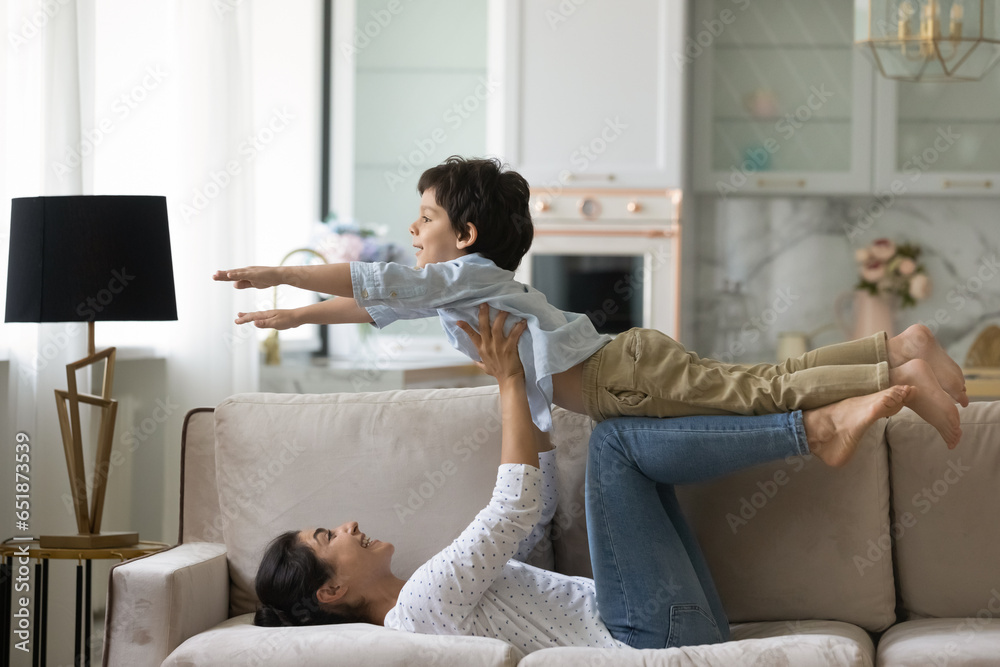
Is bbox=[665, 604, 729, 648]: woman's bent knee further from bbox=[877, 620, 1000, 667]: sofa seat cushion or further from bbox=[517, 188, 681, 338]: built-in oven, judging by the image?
bbox=[517, 188, 681, 338]: built-in oven

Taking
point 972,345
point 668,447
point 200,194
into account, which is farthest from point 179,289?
point 972,345

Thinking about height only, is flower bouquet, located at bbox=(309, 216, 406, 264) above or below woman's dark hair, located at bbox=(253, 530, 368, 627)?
above

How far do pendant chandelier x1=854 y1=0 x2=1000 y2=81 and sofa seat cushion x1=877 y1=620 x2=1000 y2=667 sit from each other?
1.64 metres

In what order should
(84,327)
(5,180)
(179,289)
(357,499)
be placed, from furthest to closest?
(179,289), (84,327), (5,180), (357,499)

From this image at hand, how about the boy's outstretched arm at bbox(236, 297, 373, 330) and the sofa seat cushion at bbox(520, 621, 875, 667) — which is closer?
the sofa seat cushion at bbox(520, 621, 875, 667)

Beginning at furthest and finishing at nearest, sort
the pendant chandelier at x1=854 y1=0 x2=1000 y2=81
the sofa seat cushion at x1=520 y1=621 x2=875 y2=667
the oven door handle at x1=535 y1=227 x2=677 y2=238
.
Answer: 1. the oven door handle at x1=535 y1=227 x2=677 y2=238
2. the pendant chandelier at x1=854 y1=0 x2=1000 y2=81
3. the sofa seat cushion at x1=520 y1=621 x2=875 y2=667

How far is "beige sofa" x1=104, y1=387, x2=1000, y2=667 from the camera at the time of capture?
63.1 inches

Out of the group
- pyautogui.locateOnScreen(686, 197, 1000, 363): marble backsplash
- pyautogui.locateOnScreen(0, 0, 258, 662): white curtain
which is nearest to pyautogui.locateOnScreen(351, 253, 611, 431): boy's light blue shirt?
pyautogui.locateOnScreen(0, 0, 258, 662): white curtain

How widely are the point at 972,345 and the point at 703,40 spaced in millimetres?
1708

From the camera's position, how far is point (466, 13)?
4242 mm

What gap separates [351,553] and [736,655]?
0.68 meters

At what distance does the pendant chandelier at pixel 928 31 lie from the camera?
106 inches

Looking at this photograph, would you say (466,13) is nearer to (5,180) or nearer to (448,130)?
(448,130)

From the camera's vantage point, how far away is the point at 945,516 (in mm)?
Result: 1837
